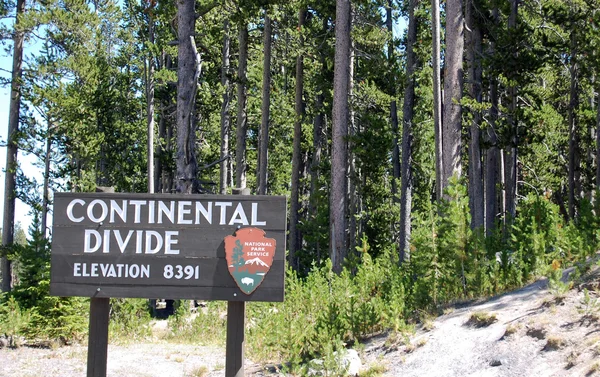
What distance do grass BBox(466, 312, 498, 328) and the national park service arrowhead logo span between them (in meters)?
3.29

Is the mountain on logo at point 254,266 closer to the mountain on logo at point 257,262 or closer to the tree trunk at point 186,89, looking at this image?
the mountain on logo at point 257,262

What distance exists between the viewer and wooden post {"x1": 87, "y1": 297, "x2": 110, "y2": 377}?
23.2 feet

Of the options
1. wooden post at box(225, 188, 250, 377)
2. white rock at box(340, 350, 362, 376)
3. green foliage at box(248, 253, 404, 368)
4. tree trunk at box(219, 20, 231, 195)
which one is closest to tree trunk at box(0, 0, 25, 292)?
tree trunk at box(219, 20, 231, 195)

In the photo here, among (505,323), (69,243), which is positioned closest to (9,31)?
(69,243)

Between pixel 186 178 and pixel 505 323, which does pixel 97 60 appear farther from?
pixel 505 323

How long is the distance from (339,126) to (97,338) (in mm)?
9415

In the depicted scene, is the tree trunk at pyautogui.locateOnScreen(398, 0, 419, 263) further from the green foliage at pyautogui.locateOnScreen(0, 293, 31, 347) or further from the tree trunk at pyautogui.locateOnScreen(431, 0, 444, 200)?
the green foliage at pyautogui.locateOnScreen(0, 293, 31, 347)

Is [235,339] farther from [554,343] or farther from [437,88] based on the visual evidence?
[437,88]

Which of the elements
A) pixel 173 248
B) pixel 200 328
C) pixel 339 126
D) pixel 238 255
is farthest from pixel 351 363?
pixel 339 126

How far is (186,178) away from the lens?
38.5ft

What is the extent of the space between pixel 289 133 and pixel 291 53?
44.4 ft

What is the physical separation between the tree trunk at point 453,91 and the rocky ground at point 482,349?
5.05 m

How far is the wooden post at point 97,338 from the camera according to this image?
279 inches

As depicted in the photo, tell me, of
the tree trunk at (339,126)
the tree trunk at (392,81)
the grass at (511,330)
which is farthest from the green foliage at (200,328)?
the tree trunk at (392,81)
